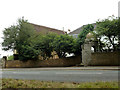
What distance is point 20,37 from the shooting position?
2850 centimetres

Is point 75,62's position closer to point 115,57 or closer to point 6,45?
point 115,57

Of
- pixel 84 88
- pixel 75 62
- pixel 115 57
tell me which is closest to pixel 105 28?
pixel 115 57

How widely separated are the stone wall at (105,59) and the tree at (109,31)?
1278 mm

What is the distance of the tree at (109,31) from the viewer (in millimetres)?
17594

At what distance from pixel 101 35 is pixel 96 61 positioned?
360 cm

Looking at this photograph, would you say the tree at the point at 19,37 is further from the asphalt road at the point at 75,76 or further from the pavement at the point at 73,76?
the asphalt road at the point at 75,76

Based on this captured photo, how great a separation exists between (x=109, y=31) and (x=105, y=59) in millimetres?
3723

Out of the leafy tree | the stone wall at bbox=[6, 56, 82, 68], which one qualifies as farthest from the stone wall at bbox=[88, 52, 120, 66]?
the stone wall at bbox=[6, 56, 82, 68]

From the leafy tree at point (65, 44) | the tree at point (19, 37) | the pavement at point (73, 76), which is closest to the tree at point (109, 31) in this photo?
the leafy tree at point (65, 44)

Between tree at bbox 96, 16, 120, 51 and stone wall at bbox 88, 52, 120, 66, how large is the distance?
128 cm

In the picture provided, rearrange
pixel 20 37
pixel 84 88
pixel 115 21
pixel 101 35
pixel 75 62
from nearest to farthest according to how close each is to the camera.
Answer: pixel 84 88 → pixel 115 21 → pixel 101 35 → pixel 75 62 → pixel 20 37

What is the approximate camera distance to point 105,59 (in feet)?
62.0

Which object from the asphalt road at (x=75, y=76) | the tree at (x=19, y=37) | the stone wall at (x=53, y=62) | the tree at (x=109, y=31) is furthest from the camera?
the tree at (x=19, y=37)

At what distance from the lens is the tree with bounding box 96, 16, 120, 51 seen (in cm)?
1759
